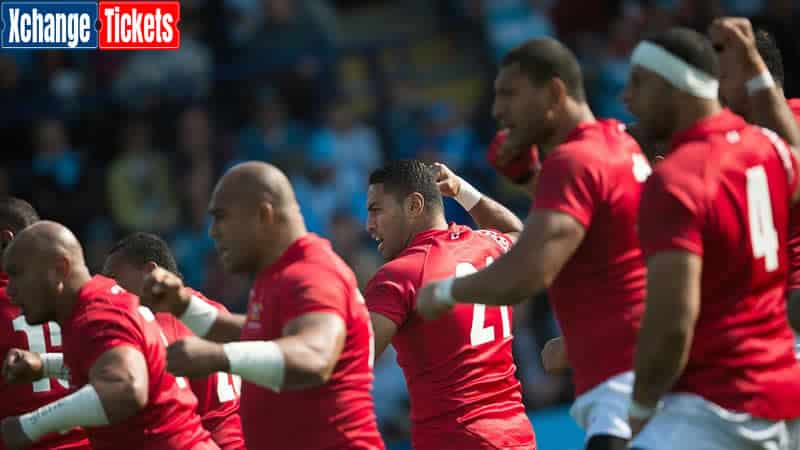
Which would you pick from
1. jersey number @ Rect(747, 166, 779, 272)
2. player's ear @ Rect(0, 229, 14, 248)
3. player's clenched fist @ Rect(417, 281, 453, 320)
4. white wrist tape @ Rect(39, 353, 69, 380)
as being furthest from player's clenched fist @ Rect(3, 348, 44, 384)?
jersey number @ Rect(747, 166, 779, 272)

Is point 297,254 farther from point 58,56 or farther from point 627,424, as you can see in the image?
point 58,56

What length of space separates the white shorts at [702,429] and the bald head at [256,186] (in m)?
1.77

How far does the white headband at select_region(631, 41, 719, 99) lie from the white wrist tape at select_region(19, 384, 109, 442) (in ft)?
9.12

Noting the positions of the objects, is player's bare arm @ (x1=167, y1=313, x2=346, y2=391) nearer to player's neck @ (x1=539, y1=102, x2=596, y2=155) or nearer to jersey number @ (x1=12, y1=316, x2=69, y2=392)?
player's neck @ (x1=539, y1=102, x2=596, y2=155)

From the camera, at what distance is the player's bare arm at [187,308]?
5.91 m

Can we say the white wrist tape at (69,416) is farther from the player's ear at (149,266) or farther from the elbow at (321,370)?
the player's ear at (149,266)

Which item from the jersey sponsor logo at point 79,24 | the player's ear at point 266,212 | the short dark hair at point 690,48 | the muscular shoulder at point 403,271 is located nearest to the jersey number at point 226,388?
the muscular shoulder at point 403,271

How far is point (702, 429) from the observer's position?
217 inches

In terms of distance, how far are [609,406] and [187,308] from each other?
72.2 inches

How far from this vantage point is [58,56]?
16.6 metres

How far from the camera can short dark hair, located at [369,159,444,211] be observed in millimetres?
8305

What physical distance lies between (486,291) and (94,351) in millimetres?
2021

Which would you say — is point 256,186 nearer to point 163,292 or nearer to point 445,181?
point 163,292

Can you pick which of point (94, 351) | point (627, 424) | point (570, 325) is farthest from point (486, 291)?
point (94, 351)
